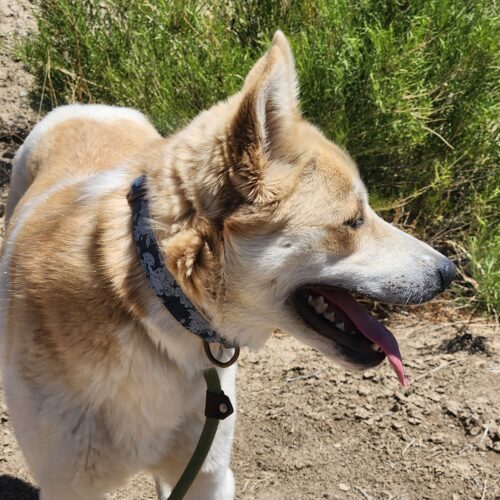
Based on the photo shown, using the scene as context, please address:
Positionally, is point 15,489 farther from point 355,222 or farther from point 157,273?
point 355,222

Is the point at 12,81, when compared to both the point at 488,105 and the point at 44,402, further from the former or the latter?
the point at 44,402

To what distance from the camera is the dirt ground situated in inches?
121

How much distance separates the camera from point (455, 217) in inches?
165

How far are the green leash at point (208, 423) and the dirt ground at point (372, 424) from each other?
0.94 m

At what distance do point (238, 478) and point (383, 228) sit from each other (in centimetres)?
154

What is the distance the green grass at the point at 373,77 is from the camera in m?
3.75

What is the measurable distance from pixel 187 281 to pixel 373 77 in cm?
209

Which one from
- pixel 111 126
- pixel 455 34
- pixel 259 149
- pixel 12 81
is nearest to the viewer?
pixel 259 149

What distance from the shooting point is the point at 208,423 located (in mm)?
2203

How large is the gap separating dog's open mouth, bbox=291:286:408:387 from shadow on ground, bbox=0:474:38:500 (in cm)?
174

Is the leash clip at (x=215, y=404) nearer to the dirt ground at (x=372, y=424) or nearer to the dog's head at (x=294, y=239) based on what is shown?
the dog's head at (x=294, y=239)

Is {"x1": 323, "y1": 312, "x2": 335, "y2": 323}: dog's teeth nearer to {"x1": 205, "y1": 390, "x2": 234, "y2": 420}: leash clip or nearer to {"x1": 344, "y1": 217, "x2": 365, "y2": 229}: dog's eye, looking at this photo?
{"x1": 344, "y1": 217, "x2": 365, "y2": 229}: dog's eye

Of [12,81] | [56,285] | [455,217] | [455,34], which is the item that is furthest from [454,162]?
[12,81]

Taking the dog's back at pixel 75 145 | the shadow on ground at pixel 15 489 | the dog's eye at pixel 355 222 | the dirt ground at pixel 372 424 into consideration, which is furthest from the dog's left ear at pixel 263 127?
the shadow on ground at pixel 15 489
